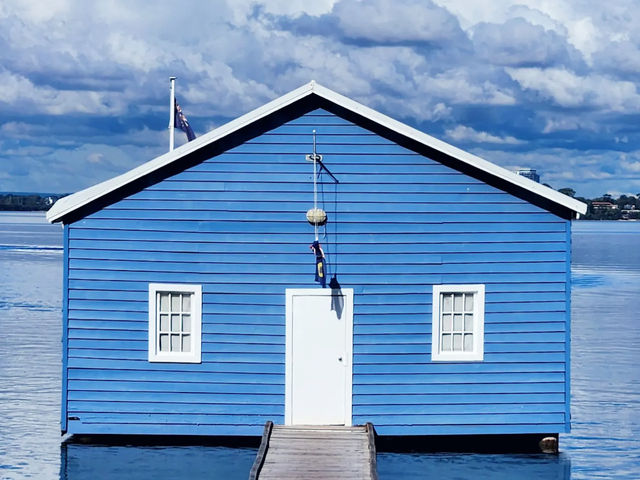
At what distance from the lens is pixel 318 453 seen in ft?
51.0

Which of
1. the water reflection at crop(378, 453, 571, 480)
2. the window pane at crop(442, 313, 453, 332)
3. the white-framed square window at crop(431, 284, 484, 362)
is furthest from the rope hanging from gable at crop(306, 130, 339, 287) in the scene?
the water reflection at crop(378, 453, 571, 480)

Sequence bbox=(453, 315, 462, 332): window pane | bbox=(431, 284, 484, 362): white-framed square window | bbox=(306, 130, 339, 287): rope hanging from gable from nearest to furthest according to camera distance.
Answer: bbox=(306, 130, 339, 287): rope hanging from gable < bbox=(431, 284, 484, 362): white-framed square window < bbox=(453, 315, 462, 332): window pane

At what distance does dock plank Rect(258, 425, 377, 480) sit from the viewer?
14.6 meters

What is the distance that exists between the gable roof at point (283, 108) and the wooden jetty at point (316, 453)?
4392mm

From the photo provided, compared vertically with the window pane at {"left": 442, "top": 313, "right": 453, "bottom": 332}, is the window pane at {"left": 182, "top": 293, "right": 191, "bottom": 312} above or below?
above

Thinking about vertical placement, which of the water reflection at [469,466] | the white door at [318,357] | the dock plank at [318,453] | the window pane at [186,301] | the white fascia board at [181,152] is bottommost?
the water reflection at [469,466]

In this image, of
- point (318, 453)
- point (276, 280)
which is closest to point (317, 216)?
point (276, 280)

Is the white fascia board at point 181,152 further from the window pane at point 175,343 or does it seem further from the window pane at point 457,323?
the window pane at point 457,323

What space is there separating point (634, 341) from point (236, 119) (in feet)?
72.8

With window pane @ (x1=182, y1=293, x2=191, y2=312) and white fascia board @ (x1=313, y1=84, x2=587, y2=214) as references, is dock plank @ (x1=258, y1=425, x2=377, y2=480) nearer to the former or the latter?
window pane @ (x1=182, y1=293, x2=191, y2=312)

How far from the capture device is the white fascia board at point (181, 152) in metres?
16.8

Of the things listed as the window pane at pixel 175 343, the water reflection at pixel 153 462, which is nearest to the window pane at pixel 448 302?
the water reflection at pixel 153 462

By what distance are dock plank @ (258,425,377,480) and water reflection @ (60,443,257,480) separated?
0.82m

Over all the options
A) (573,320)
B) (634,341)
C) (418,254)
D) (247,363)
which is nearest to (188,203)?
(247,363)
